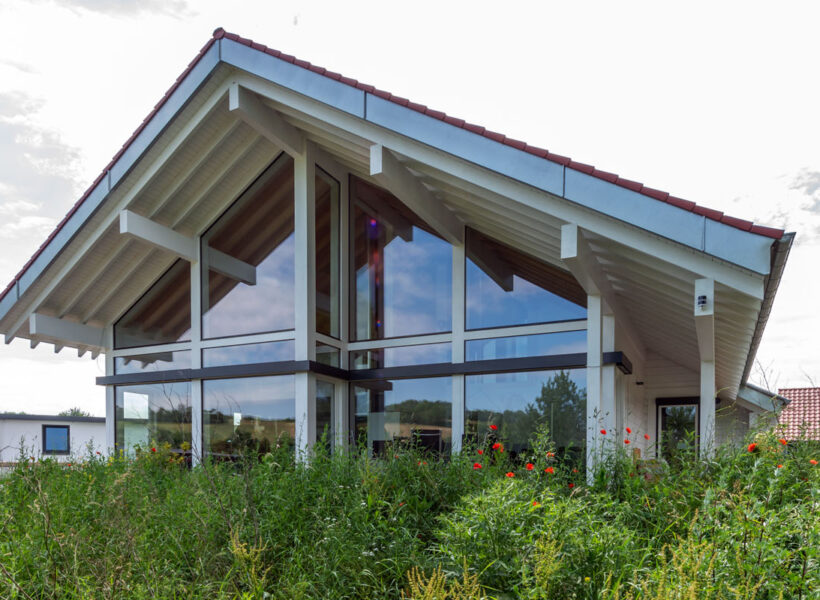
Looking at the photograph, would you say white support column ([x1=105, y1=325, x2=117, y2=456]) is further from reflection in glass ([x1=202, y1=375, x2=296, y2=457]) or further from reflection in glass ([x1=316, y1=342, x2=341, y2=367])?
reflection in glass ([x1=316, y1=342, x2=341, y2=367])

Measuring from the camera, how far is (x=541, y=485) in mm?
4434

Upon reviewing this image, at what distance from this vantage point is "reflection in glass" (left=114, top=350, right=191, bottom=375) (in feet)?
28.4

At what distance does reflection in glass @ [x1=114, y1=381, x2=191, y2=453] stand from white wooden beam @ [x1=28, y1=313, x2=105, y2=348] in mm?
890

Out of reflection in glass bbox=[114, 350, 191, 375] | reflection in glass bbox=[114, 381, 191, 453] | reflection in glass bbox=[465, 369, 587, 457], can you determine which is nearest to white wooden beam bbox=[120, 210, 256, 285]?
reflection in glass bbox=[114, 350, 191, 375]

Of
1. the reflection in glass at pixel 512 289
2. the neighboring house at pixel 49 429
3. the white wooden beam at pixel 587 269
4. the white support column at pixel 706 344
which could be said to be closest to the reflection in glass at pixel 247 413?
the reflection in glass at pixel 512 289

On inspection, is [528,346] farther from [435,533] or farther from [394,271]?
[435,533]

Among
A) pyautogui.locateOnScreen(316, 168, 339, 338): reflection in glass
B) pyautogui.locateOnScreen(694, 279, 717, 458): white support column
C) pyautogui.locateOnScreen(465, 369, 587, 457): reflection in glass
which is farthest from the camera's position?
pyautogui.locateOnScreen(316, 168, 339, 338): reflection in glass

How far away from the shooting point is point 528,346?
6.97m

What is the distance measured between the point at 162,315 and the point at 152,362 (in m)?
0.74

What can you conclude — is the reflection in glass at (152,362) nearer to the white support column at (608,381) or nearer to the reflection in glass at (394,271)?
the reflection in glass at (394,271)

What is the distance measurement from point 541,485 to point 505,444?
247cm

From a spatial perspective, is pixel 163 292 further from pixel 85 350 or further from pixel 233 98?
pixel 233 98

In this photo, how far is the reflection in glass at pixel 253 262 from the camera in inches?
318

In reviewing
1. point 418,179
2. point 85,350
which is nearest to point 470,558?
point 418,179
